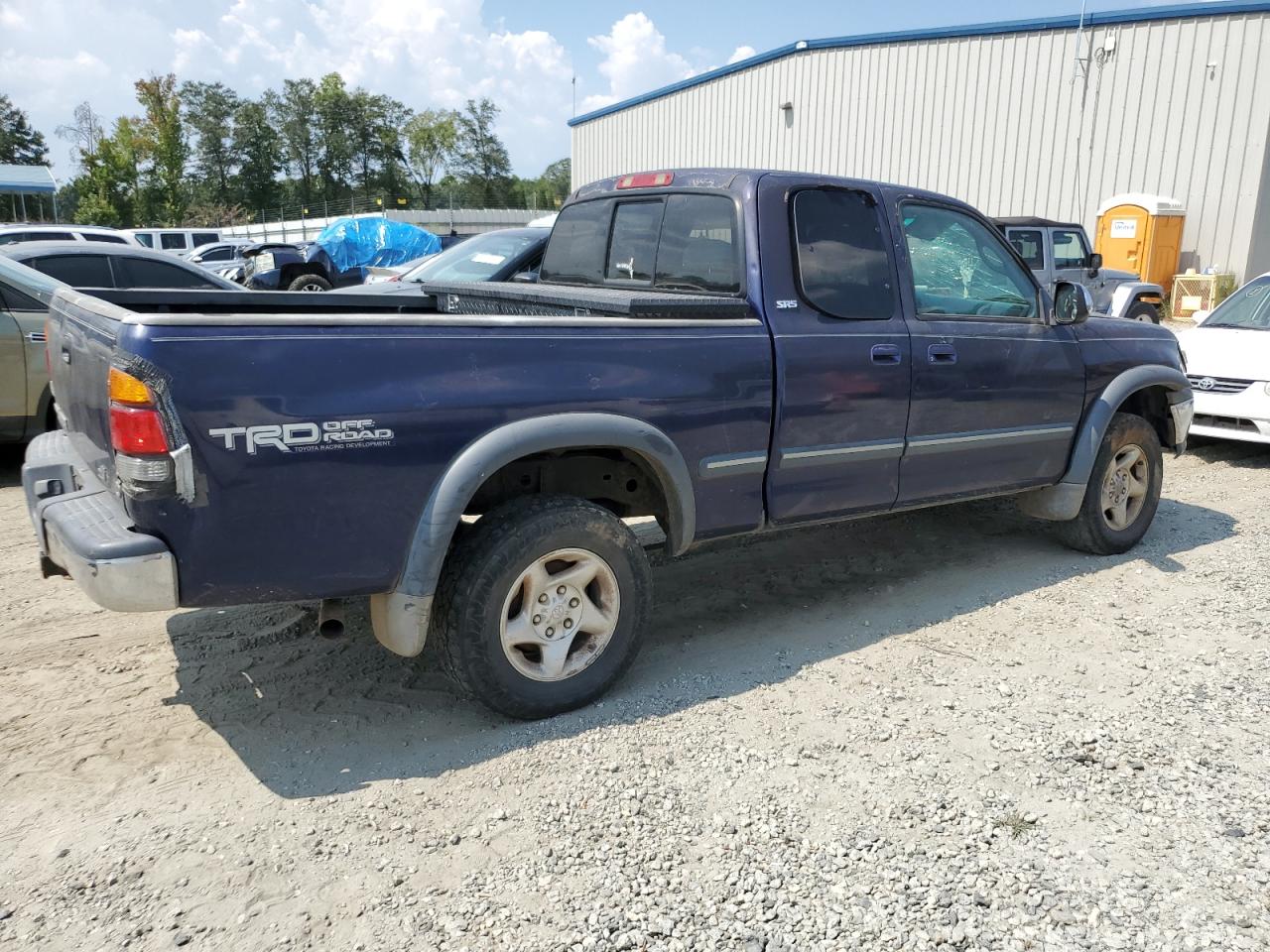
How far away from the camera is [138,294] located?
13.4 ft

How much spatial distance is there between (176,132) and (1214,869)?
63.8m

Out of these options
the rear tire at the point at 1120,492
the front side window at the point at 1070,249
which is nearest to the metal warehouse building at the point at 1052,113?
the front side window at the point at 1070,249

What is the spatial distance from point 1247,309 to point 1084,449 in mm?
5062

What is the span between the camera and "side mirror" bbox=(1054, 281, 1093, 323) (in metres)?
5.02

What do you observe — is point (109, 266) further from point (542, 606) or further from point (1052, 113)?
point (1052, 113)

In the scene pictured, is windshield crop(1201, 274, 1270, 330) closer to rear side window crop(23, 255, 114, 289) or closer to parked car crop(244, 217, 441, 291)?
rear side window crop(23, 255, 114, 289)

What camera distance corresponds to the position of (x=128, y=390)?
9.03 feet

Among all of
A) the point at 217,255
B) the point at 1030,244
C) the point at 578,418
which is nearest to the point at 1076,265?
the point at 1030,244

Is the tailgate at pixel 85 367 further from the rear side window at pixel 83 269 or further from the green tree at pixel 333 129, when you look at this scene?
the green tree at pixel 333 129

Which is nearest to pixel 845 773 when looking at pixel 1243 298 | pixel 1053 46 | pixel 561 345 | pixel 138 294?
pixel 561 345

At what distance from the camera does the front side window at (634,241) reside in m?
4.54

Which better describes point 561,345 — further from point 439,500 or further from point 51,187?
point 51,187

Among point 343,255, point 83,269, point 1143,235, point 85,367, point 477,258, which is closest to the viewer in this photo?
point 85,367

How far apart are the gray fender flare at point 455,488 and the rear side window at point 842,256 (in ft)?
3.92
